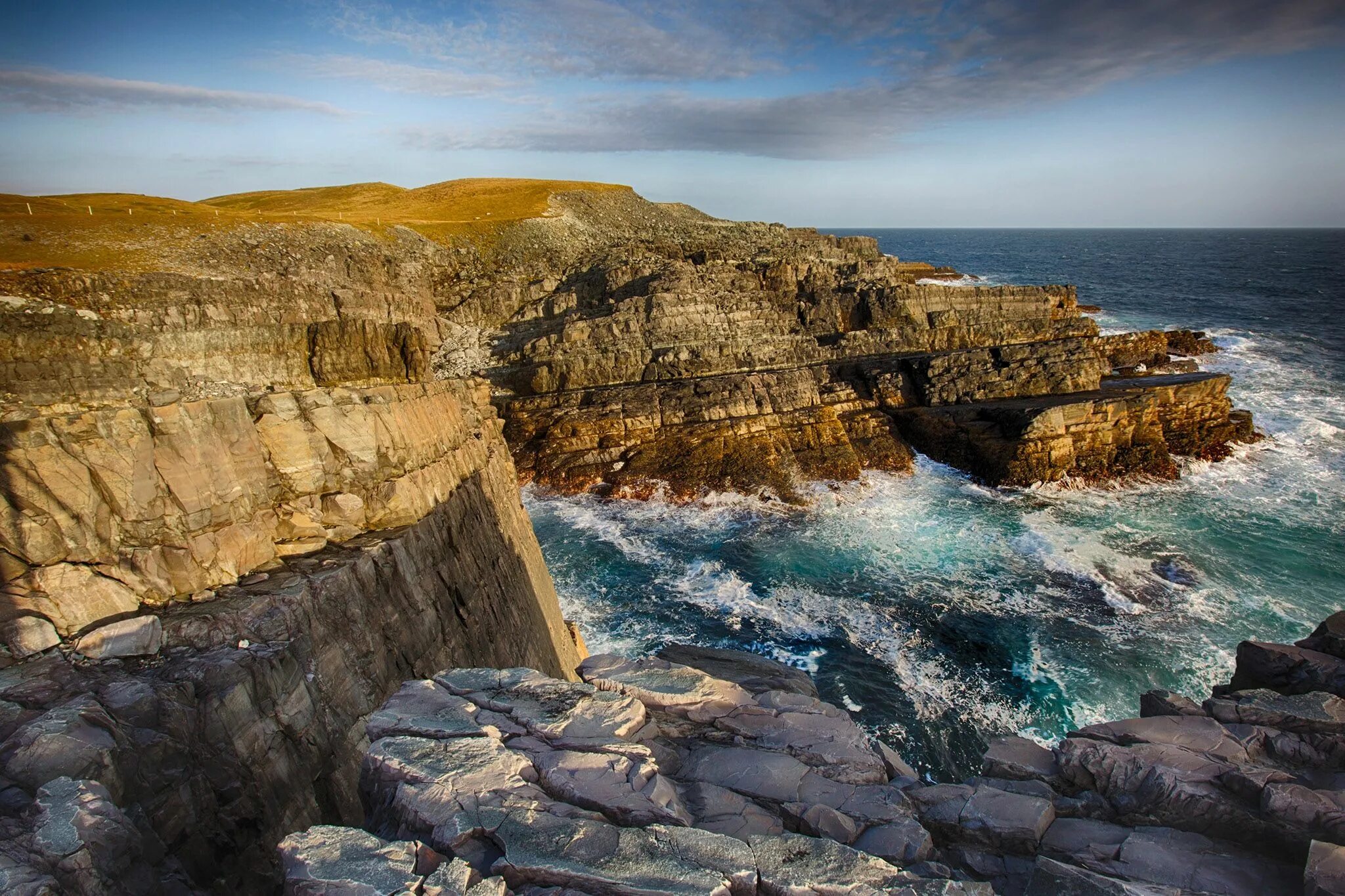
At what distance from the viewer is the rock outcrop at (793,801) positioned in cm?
513

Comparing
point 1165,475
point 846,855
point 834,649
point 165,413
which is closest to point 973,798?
point 846,855

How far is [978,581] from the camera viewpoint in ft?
78.7

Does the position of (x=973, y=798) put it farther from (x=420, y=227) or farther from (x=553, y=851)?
(x=420, y=227)

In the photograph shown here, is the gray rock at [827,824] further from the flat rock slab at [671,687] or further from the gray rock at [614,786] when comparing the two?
the flat rock slab at [671,687]

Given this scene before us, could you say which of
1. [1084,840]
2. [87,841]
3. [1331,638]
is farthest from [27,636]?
[1331,638]

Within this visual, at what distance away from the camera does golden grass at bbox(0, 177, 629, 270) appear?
3152 centimetres

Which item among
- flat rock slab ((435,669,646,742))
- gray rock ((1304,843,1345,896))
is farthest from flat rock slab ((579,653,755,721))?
gray rock ((1304,843,1345,896))

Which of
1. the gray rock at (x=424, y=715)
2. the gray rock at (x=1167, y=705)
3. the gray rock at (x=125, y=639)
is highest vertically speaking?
the gray rock at (x=125, y=639)

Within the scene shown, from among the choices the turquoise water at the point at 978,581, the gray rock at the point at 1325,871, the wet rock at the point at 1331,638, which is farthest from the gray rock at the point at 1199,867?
the turquoise water at the point at 978,581

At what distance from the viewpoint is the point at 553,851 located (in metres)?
5.12

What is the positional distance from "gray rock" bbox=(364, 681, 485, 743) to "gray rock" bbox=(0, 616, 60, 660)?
10.9ft

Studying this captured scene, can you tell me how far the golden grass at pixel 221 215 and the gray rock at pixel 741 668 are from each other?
93.8ft

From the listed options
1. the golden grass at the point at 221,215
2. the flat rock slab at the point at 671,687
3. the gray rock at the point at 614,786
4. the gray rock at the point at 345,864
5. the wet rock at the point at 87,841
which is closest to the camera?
the gray rock at the point at 345,864

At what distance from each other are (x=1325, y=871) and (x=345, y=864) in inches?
293
